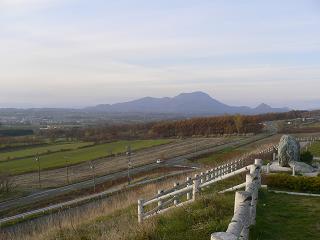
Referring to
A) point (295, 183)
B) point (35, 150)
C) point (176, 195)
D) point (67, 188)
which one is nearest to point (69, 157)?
point (35, 150)

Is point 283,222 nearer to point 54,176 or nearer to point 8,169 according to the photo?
point 54,176

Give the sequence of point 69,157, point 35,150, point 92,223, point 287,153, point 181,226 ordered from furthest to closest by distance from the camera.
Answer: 1. point 35,150
2. point 69,157
3. point 287,153
4. point 92,223
5. point 181,226

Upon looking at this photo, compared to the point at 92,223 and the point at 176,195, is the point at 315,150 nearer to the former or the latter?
the point at 176,195

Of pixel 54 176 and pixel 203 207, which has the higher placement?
pixel 203 207

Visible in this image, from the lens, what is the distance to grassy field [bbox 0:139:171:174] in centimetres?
6284

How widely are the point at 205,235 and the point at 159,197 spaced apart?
4.82 metres

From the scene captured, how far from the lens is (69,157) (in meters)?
72.1

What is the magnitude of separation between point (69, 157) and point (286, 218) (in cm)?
6241

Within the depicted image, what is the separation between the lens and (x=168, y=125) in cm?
11050

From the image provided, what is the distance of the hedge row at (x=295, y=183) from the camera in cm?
1748

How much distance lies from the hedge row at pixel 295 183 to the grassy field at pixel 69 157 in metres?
47.1

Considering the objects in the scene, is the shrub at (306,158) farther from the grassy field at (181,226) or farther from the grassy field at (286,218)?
the grassy field at (181,226)

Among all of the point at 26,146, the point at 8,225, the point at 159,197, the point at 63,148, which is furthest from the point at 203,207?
the point at 26,146

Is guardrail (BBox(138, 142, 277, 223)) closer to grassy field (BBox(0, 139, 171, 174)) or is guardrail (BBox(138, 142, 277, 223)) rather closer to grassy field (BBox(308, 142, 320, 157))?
grassy field (BBox(308, 142, 320, 157))
